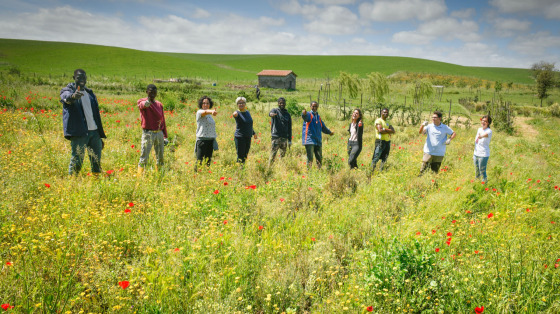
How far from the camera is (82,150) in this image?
201 inches

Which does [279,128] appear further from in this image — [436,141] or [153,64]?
[153,64]

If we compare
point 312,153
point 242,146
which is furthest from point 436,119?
point 242,146

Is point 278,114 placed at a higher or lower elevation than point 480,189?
higher

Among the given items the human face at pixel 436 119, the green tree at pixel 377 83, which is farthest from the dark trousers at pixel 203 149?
the green tree at pixel 377 83

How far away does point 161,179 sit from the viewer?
5312 millimetres

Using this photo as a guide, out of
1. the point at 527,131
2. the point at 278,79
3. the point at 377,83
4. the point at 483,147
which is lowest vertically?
the point at 483,147

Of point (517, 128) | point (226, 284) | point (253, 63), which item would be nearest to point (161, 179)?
point (226, 284)

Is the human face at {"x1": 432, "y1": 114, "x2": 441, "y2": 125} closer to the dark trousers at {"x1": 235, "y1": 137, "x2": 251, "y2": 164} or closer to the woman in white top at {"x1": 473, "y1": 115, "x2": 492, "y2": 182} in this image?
the woman in white top at {"x1": 473, "y1": 115, "x2": 492, "y2": 182}

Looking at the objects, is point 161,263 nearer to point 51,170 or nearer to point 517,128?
point 51,170

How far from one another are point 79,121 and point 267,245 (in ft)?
13.4

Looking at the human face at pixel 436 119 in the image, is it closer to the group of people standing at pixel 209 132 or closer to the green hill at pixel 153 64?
the group of people standing at pixel 209 132

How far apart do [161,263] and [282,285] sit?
1.18 m

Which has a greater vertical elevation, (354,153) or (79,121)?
(79,121)

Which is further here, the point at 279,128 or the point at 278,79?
the point at 278,79
